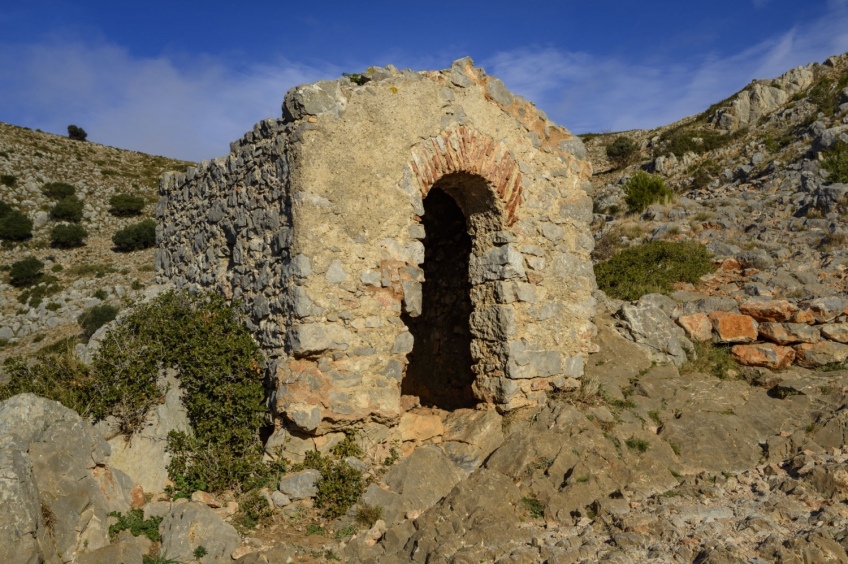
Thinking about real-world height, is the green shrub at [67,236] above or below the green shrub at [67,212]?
below

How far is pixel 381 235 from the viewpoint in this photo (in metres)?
6.65

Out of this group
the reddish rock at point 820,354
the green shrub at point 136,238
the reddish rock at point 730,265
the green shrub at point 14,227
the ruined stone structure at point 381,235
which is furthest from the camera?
the green shrub at point 136,238

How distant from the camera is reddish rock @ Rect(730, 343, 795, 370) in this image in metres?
8.78

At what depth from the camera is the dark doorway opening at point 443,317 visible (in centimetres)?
938

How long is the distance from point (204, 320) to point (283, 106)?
8.17 feet

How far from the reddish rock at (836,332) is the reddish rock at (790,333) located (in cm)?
10

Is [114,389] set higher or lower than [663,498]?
higher

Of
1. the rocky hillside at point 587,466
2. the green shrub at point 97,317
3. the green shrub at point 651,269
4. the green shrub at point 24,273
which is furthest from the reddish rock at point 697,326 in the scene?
the green shrub at point 24,273

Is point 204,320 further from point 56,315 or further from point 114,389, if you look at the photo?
point 56,315

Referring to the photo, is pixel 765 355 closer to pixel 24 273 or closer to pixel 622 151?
pixel 24 273

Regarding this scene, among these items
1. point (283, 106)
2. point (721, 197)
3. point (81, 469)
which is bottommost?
point (81, 469)

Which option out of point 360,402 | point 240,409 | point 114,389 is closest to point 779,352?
point 360,402

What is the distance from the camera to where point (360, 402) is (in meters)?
6.32

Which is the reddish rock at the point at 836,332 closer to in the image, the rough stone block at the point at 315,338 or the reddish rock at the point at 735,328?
the reddish rock at the point at 735,328
